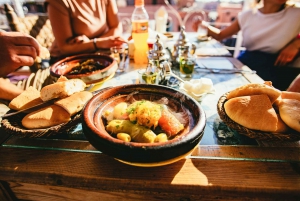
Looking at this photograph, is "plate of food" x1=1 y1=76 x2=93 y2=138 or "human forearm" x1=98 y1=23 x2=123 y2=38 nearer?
"plate of food" x1=1 y1=76 x2=93 y2=138

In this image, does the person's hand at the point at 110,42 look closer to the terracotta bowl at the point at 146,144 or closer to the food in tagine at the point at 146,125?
the terracotta bowl at the point at 146,144

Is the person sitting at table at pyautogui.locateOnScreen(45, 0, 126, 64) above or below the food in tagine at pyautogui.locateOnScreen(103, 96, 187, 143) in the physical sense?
above

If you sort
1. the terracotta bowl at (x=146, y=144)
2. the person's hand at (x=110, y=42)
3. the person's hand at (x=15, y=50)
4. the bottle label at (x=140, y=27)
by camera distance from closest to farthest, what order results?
the terracotta bowl at (x=146, y=144) → the person's hand at (x=15, y=50) → the bottle label at (x=140, y=27) → the person's hand at (x=110, y=42)

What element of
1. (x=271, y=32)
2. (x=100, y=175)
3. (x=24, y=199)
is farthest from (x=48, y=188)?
(x=271, y=32)

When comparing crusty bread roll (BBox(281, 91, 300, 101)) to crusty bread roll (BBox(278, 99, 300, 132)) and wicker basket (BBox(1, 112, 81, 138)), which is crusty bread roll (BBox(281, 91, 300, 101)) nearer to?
crusty bread roll (BBox(278, 99, 300, 132))

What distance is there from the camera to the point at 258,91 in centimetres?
91

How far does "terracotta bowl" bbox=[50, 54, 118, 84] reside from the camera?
1.34 meters

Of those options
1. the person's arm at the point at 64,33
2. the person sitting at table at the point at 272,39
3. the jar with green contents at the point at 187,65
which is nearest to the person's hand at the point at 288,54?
the person sitting at table at the point at 272,39

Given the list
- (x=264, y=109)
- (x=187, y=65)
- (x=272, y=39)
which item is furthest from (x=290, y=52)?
(x=264, y=109)

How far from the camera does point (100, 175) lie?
0.74 metres

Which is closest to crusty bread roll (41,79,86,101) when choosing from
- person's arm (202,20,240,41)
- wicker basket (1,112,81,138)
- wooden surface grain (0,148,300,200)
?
wicker basket (1,112,81,138)

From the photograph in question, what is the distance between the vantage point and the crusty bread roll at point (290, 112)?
761 millimetres

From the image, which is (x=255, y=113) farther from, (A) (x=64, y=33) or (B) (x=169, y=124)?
(A) (x=64, y=33)

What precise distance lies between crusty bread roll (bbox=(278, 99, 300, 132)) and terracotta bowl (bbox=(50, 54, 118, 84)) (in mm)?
1106
